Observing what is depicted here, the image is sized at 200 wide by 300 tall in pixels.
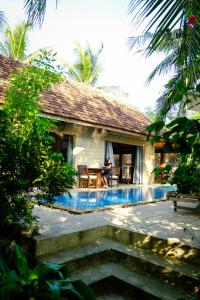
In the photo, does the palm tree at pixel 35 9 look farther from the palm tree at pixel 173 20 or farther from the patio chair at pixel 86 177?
the patio chair at pixel 86 177

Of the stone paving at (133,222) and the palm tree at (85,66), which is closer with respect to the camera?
the stone paving at (133,222)

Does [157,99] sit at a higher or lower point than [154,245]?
higher

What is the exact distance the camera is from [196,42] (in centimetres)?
218

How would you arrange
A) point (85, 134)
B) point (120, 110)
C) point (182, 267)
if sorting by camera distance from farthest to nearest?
point (120, 110) → point (85, 134) → point (182, 267)

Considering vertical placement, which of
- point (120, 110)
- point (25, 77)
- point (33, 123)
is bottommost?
point (33, 123)

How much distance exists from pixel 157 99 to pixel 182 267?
1076 cm

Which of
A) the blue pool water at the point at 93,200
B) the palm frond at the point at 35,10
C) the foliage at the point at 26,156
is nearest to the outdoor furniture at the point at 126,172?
the blue pool water at the point at 93,200

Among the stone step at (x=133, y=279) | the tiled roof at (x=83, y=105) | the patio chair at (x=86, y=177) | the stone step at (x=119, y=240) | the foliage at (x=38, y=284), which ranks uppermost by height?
the tiled roof at (x=83, y=105)

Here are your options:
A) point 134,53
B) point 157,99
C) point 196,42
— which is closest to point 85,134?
point 157,99

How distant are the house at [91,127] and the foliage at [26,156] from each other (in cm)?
491

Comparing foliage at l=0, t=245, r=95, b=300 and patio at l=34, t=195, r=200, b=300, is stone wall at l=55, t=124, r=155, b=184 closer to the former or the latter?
patio at l=34, t=195, r=200, b=300

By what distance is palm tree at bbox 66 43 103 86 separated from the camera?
2260 centimetres

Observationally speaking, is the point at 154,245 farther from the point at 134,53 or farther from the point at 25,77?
the point at 25,77

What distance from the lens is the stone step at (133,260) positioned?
3152mm
